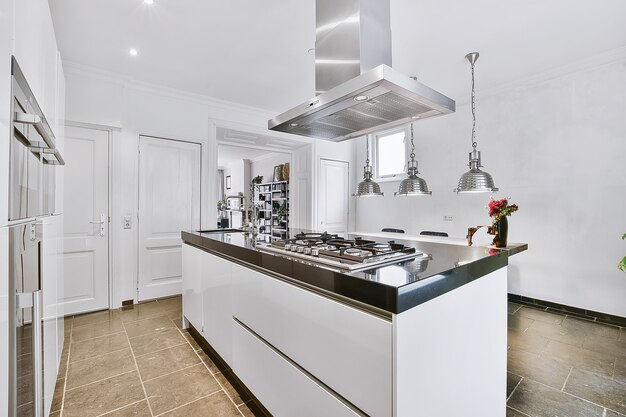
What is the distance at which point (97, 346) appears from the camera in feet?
8.31

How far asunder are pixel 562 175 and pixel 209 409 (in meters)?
4.30

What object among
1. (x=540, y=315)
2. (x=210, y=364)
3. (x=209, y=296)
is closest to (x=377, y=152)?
(x=540, y=315)

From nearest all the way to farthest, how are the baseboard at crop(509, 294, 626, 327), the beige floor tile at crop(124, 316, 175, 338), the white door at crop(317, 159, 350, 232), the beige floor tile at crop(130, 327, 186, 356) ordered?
the beige floor tile at crop(130, 327, 186, 356), the beige floor tile at crop(124, 316, 175, 338), the baseboard at crop(509, 294, 626, 327), the white door at crop(317, 159, 350, 232)

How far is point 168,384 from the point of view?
78.0 inches

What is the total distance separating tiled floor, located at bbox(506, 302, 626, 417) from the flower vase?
962mm

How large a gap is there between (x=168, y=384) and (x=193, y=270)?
873 mm

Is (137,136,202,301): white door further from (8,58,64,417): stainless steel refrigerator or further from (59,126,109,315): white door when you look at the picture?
(8,58,64,417): stainless steel refrigerator

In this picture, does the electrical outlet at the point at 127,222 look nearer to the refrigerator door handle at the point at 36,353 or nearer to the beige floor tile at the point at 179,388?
the beige floor tile at the point at 179,388

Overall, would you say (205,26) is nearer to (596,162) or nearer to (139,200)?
(139,200)

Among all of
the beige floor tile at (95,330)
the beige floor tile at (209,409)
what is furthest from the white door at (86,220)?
the beige floor tile at (209,409)

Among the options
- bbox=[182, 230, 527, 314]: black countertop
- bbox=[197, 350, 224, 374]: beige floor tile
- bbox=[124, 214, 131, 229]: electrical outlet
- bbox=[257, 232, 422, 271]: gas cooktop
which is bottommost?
bbox=[197, 350, 224, 374]: beige floor tile

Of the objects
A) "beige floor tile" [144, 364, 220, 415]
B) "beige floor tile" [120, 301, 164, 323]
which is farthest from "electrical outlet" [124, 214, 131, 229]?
"beige floor tile" [144, 364, 220, 415]

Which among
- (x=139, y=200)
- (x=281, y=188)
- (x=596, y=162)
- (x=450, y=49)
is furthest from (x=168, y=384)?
(x=281, y=188)

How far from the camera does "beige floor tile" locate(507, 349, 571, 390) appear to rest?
205 centimetres
